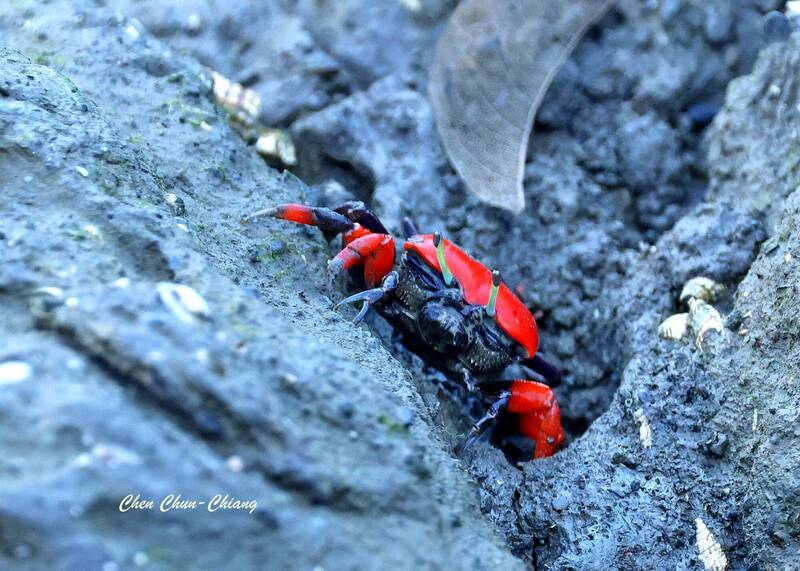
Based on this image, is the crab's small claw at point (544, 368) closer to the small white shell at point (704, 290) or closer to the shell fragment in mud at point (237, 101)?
the small white shell at point (704, 290)

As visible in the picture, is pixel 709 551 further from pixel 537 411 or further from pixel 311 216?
pixel 311 216

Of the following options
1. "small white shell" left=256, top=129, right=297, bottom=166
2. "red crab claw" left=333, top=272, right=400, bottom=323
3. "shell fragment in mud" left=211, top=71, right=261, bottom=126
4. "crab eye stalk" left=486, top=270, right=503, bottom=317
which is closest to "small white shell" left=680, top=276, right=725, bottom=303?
"crab eye stalk" left=486, top=270, right=503, bottom=317

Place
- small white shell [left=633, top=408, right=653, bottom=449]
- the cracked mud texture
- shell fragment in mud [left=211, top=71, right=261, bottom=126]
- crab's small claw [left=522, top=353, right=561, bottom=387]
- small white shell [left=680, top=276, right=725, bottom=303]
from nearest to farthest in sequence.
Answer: the cracked mud texture
small white shell [left=633, top=408, right=653, bottom=449]
small white shell [left=680, top=276, right=725, bottom=303]
crab's small claw [left=522, top=353, right=561, bottom=387]
shell fragment in mud [left=211, top=71, right=261, bottom=126]

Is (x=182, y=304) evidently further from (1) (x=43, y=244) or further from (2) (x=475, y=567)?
(2) (x=475, y=567)

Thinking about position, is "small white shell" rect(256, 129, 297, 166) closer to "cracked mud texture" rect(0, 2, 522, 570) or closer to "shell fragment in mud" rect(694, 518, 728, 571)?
"cracked mud texture" rect(0, 2, 522, 570)

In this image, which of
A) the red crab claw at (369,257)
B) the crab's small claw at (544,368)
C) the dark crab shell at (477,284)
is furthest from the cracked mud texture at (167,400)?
the crab's small claw at (544,368)

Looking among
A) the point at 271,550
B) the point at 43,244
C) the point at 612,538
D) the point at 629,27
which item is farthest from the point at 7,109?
the point at 629,27

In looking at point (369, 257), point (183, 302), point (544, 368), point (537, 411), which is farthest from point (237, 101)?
point (183, 302)
